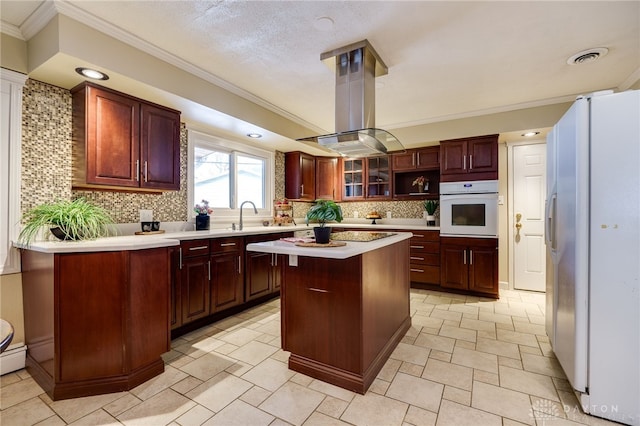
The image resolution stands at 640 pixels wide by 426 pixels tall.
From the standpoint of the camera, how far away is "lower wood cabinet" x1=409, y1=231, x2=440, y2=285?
4312 millimetres

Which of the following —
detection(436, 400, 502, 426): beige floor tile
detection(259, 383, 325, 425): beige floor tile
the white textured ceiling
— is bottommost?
detection(259, 383, 325, 425): beige floor tile

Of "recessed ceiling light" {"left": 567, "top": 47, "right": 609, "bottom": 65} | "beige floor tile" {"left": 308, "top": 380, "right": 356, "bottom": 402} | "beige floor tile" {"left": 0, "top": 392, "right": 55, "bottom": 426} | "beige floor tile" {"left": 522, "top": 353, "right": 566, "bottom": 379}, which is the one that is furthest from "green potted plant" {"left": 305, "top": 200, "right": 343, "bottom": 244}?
"recessed ceiling light" {"left": 567, "top": 47, "right": 609, "bottom": 65}

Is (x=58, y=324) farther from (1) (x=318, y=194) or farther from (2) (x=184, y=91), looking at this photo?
(1) (x=318, y=194)

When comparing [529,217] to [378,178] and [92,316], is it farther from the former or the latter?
[92,316]

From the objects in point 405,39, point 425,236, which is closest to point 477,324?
point 425,236

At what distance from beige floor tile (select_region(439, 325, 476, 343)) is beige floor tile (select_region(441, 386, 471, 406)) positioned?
891mm

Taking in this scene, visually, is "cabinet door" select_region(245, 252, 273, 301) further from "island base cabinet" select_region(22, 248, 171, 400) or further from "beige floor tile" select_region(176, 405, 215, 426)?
"beige floor tile" select_region(176, 405, 215, 426)

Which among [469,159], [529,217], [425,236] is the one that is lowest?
[425,236]

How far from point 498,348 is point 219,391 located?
2.31 metres

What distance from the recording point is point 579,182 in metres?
1.68

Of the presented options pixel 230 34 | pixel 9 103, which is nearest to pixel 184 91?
pixel 230 34

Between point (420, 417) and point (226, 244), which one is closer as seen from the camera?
point (420, 417)

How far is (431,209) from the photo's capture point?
4.64m

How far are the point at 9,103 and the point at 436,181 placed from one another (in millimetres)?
5033
